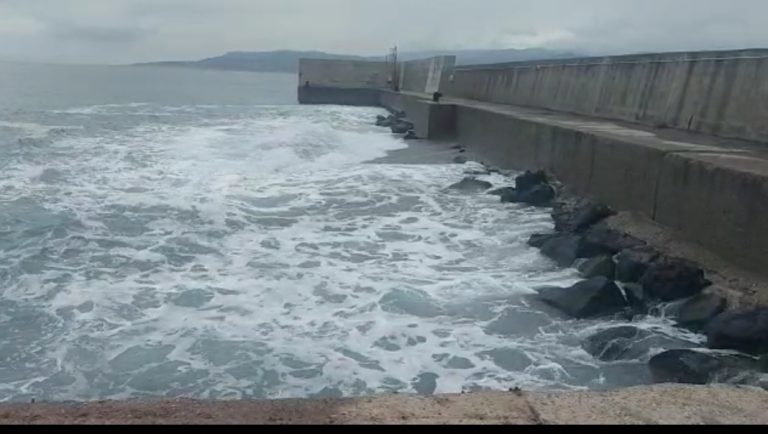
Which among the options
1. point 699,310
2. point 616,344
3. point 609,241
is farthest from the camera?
point 609,241

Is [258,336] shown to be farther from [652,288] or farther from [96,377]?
[652,288]

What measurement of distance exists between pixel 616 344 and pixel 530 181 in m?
7.02

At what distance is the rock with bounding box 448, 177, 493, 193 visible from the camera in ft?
44.3

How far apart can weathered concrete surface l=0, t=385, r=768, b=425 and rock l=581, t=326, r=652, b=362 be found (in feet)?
11.1

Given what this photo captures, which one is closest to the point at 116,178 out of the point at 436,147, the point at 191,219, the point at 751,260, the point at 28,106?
the point at 191,219

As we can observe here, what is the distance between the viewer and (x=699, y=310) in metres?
6.29

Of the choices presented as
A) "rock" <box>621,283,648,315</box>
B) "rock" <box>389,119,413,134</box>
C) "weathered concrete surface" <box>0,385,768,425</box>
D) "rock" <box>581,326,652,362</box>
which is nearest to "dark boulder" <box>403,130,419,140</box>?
"rock" <box>389,119,413,134</box>

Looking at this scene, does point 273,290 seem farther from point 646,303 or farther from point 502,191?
point 502,191

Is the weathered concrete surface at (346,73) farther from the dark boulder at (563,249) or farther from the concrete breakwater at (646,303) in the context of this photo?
the dark boulder at (563,249)

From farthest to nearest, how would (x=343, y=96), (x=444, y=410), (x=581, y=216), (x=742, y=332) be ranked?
(x=343, y=96), (x=581, y=216), (x=742, y=332), (x=444, y=410)

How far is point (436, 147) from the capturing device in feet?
69.2

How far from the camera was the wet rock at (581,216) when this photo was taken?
948 cm

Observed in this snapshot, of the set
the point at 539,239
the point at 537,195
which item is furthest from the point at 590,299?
the point at 537,195

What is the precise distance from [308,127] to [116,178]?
13075mm
